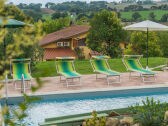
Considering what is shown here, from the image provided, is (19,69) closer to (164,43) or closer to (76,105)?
(76,105)

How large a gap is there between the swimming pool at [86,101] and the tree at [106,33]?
13.9 metres

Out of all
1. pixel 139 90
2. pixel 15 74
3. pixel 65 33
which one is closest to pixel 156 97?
pixel 139 90

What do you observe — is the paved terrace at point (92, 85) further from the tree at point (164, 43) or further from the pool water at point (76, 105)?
the tree at point (164, 43)

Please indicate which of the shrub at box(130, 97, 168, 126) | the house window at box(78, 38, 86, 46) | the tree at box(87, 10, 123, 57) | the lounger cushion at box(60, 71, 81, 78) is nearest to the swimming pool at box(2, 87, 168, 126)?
the lounger cushion at box(60, 71, 81, 78)

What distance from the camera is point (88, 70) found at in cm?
1488

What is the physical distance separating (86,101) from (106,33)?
14.9m

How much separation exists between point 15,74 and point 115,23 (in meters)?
15.3

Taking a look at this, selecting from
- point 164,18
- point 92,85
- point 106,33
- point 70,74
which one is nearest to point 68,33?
point 106,33

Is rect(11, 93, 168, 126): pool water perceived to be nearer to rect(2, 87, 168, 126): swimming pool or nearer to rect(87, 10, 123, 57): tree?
rect(2, 87, 168, 126): swimming pool

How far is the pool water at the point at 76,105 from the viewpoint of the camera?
395 inches

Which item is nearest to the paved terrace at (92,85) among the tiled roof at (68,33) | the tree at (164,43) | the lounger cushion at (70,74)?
the lounger cushion at (70,74)

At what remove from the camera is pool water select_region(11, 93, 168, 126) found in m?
10.0

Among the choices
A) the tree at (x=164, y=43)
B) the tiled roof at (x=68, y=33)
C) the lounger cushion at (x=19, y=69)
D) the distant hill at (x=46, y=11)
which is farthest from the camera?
the distant hill at (x=46, y=11)

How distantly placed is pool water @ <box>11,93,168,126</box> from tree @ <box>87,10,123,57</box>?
1414cm
